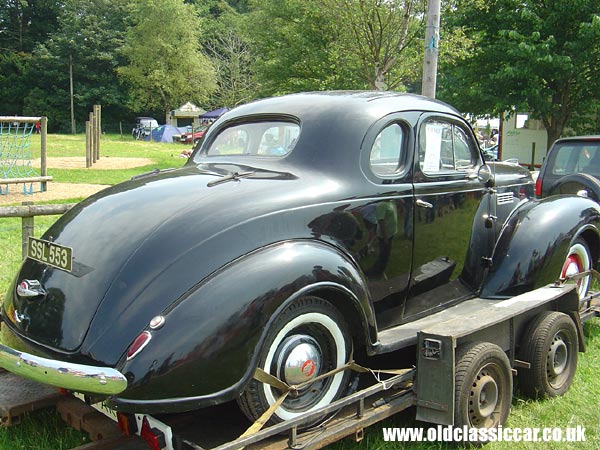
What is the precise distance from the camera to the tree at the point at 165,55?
53.7 m

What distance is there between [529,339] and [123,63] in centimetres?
5900

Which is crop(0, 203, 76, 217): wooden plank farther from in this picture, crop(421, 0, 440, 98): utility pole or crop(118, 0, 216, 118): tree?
crop(118, 0, 216, 118): tree

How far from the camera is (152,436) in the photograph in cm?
275

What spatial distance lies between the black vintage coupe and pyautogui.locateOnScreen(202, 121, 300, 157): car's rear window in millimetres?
13

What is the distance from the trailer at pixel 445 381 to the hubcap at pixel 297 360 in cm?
6

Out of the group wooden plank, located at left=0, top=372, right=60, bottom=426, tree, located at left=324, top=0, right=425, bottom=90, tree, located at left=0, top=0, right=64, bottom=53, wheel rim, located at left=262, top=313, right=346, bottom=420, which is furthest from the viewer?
tree, located at left=0, top=0, right=64, bottom=53

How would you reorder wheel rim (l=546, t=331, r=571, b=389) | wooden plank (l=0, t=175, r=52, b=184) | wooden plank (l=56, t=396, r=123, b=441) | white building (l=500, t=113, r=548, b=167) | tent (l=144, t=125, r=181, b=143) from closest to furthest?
wooden plank (l=56, t=396, r=123, b=441) → wheel rim (l=546, t=331, r=571, b=389) → wooden plank (l=0, t=175, r=52, b=184) → white building (l=500, t=113, r=548, b=167) → tent (l=144, t=125, r=181, b=143)

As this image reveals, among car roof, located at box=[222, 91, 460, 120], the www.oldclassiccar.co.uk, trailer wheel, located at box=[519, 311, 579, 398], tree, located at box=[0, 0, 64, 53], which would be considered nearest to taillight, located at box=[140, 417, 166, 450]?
the www.oldclassiccar.co.uk

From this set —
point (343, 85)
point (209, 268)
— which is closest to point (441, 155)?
point (209, 268)

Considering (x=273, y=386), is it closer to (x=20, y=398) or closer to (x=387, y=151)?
(x=20, y=398)

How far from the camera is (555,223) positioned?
4.70 meters

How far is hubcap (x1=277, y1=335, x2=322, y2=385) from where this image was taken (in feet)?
9.64

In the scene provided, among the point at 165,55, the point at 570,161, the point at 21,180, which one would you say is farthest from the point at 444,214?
the point at 165,55

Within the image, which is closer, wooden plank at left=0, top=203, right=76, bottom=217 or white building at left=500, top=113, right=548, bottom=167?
wooden plank at left=0, top=203, right=76, bottom=217
